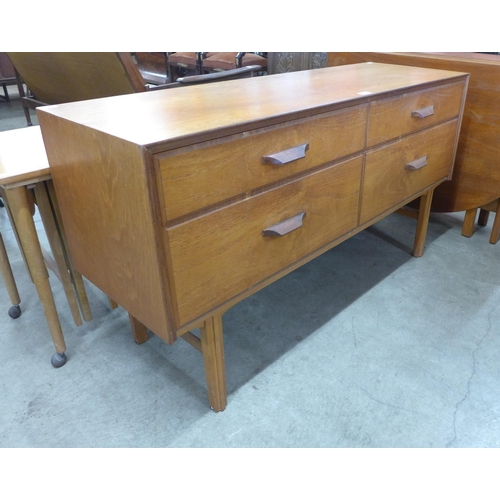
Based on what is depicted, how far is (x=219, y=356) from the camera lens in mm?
1319

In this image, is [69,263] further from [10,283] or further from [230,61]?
[230,61]

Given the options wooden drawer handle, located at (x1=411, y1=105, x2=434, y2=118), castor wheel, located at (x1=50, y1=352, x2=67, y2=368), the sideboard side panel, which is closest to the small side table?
castor wheel, located at (x1=50, y1=352, x2=67, y2=368)

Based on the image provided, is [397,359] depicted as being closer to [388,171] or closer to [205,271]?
[388,171]

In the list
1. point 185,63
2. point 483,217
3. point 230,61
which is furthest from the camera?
point 185,63

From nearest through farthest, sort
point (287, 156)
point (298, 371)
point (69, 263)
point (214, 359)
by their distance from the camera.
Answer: point (287, 156) → point (214, 359) → point (298, 371) → point (69, 263)

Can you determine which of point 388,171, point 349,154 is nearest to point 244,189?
point 349,154

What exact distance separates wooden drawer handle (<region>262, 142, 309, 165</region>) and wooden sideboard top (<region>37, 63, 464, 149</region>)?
0.08 m

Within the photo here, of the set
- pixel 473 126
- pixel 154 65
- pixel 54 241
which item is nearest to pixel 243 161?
pixel 54 241

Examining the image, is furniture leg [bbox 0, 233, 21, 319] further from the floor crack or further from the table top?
the floor crack

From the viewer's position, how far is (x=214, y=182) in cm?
105

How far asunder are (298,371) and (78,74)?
6.07 feet

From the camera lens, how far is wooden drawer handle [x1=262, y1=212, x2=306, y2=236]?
124cm

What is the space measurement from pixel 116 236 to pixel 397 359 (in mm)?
1039

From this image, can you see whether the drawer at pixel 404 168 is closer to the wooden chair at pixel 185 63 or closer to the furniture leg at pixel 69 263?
the furniture leg at pixel 69 263
